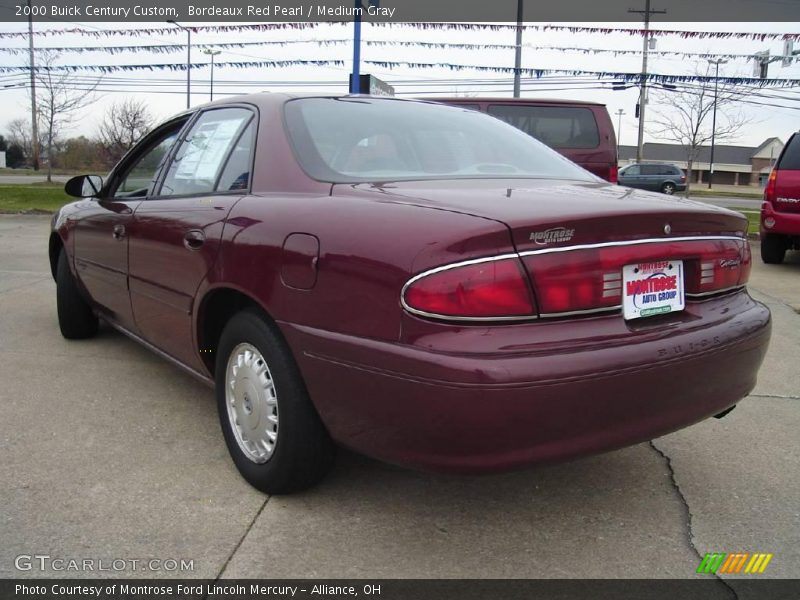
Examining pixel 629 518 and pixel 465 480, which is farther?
pixel 465 480

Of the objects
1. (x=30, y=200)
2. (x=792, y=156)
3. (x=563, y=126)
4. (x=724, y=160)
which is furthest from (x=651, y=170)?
(x=724, y=160)

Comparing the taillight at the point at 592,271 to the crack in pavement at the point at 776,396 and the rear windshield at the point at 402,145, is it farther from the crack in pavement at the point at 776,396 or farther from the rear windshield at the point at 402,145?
the crack in pavement at the point at 776,396

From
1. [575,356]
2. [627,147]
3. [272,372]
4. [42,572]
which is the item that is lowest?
[42,572]

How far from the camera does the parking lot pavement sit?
2207 mm

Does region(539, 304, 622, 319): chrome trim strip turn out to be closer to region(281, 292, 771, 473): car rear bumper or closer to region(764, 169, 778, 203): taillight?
region(281, 292, 771, 473): car rear bumper

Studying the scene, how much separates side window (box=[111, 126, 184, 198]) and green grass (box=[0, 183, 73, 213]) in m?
12.0

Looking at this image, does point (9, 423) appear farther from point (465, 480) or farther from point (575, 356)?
point (575, 356)

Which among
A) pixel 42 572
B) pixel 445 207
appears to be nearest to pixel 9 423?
pixel 42 572

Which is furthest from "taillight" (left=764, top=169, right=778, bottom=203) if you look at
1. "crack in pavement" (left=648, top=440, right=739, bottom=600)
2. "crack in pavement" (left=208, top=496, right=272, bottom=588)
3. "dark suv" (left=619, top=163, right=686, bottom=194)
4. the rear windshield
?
"dark suv" (left=619, top=163, right=686, bottom=194)

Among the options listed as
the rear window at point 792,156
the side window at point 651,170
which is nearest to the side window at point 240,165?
the rear window at point 792,156

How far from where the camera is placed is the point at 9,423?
324 cm

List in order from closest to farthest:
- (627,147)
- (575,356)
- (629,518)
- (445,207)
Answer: (575,356) → (445,207) → (629,518) → (627,147)

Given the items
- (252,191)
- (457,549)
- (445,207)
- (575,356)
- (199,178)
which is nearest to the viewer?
(575,356)

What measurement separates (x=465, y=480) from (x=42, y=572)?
1.49m
